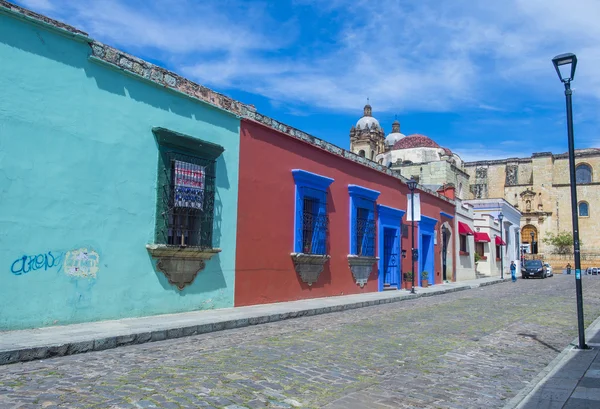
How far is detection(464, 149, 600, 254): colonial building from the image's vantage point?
58281 mm

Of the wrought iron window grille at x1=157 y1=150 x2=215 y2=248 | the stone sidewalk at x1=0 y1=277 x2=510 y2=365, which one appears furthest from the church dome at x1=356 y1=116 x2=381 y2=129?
the wrought iron window grille at x1=157 y1=150 x2=215 y2=248

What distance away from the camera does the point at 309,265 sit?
13.3 m

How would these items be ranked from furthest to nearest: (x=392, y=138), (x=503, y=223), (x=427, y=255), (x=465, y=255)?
1. (x=392, y=138)
2. (x=503, y=223)
3. (x=465, y=255)
4. (x=427, y=255)

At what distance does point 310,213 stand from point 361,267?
3343 millimetres

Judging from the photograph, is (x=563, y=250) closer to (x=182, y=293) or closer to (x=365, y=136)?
→ (x=365, y=136)

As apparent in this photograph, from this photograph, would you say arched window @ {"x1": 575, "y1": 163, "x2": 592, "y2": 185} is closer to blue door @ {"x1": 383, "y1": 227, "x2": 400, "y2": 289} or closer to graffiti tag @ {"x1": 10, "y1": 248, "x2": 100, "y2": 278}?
blue door @ {"x1": 383, "y1": 227, "x2": 400, "y2": 289}

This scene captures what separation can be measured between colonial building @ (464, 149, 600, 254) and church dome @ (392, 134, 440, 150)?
18.8 meters

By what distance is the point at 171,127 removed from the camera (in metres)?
9.59

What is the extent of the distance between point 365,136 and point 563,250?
80.9 ft

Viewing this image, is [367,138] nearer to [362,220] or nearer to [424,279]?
[424,279]

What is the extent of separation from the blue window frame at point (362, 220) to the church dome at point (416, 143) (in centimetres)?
3060

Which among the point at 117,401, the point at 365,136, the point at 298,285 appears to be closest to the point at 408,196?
the point at 298,285

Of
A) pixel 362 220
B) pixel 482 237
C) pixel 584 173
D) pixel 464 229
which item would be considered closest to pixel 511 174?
pixel 584 173

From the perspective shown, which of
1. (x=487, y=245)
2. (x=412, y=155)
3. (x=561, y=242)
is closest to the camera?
(x=487, y=245)
